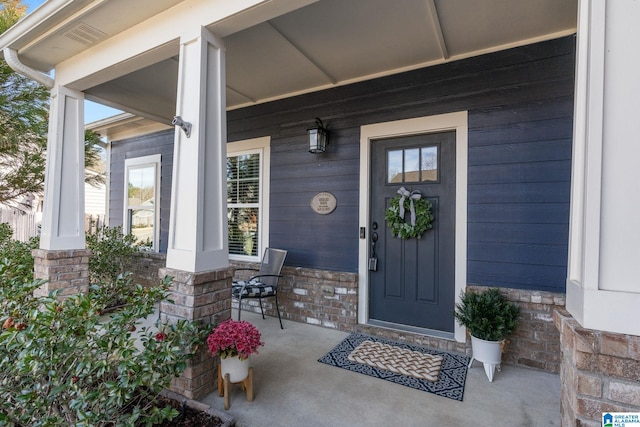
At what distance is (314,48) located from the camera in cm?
286

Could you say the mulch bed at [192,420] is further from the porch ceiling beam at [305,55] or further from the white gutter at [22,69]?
the white gutter at [22,69]

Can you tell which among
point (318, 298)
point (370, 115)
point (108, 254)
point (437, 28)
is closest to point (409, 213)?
point (370, 115)

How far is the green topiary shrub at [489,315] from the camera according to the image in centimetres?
237

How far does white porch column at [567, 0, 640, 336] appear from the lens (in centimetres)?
115

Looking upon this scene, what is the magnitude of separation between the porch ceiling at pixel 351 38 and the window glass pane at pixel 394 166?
85 cm

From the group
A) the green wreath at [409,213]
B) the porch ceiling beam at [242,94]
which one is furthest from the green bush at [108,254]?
the green wreath at [409,213]

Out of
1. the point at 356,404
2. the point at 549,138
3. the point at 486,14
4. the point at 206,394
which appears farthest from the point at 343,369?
the point at 486,14

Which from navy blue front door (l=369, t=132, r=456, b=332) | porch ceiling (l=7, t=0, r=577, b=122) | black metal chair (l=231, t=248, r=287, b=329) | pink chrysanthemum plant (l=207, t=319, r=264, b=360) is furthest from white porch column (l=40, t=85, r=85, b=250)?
navy blue front door (l=369, t=132, r=456, b=332)

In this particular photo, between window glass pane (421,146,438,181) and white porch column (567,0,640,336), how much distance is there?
181 centimetres

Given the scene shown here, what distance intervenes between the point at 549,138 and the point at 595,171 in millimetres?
1653

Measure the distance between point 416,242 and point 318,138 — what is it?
1553mm

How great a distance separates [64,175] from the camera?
332 centimetres

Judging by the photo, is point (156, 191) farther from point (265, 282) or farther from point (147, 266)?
point (265, 282)

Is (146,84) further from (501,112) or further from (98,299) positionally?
(501,112)
